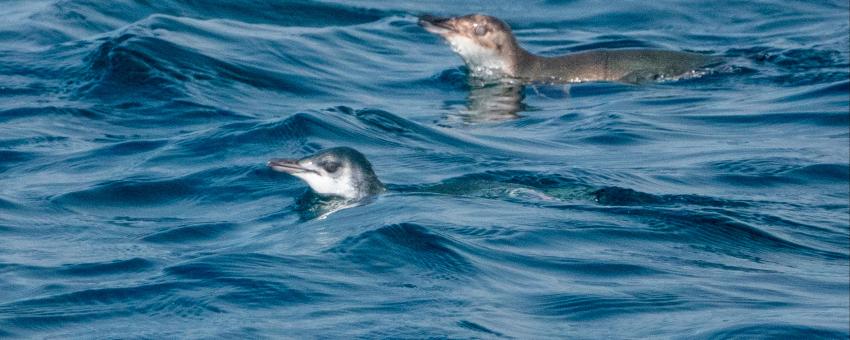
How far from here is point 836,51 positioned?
17.3 meters

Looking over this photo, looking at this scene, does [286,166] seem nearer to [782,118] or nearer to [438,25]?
[782,118]

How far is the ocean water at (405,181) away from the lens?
865 cm

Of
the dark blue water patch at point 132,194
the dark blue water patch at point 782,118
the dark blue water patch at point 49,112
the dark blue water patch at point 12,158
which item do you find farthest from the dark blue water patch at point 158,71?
the dark blue water patch at point 782,118

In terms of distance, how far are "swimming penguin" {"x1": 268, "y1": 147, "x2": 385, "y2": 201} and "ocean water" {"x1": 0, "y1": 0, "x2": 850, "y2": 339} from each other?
162 mm

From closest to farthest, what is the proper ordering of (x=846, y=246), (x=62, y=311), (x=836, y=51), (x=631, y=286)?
(x=62, y=311) < (x=631, y=286) < (x=846, y=246) < (x=836, y=51)

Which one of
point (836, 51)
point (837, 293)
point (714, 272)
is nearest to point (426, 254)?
point (714, 272)

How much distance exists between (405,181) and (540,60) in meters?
4.87

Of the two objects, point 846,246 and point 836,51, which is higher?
point 836,51

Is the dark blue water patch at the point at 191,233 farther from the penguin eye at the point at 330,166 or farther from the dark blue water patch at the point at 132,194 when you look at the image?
the dark blue water patch at the point at 132,194

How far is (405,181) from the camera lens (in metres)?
12.2

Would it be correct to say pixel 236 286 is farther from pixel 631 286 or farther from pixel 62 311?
pixel 631 286

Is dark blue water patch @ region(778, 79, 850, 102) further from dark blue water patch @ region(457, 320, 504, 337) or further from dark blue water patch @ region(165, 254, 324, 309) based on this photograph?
dark blue water patch @ region(457, 320, 504, 337)

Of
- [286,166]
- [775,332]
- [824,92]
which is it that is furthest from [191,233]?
[824,92]

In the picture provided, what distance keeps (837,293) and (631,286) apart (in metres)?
1.17
